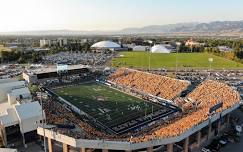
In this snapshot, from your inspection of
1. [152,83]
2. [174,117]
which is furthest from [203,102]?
[152,83]

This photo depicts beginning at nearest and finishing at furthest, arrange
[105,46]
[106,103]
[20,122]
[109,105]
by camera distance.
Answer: [20,122], [109,105], [106,103], [105,46]

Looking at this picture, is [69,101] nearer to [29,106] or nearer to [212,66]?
[29,106]

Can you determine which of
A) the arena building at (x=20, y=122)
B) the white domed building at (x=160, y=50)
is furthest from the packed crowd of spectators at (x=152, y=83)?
the white domed building at (x=160, y=50)

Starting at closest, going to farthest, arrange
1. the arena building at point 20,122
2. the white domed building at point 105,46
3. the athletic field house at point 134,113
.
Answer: the athletic field house at point 134,113, the arena building at point 20,122, the white domed building at point 105,46

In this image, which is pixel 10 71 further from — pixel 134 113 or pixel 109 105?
pixel 134 113

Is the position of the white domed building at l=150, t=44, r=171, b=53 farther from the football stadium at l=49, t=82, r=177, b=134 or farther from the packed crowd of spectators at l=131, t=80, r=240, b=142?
the packed crowd of spectators at l=131, t=80, r=240, b=142

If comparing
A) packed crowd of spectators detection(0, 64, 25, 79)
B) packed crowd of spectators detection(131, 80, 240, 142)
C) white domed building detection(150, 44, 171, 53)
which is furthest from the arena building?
white domed building detection(150, 44, 171, 53)

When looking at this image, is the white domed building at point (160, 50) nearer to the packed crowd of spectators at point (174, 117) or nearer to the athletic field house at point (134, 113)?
the athletic field house at point (134, 113)

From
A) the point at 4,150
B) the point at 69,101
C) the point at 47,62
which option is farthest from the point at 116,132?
the point at 47,62
